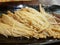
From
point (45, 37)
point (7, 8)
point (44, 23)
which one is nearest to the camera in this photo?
point (45, 37)

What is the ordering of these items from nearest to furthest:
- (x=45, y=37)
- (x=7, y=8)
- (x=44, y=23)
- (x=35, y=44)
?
(x=35, y=44), (x=45, y=37), (x=44, y=23), (x=7, y=8)

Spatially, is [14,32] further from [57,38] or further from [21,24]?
[57,38]

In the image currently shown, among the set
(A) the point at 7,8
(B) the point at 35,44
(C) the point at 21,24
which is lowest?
(B) the point at 35,44

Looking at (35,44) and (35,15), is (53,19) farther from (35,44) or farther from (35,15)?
(35,44)

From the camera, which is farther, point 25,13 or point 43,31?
point 25,13

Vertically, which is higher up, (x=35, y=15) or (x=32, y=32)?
(x=35, y=15)

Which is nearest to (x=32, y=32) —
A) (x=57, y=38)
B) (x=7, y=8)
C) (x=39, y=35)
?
(x=39, y=35)
